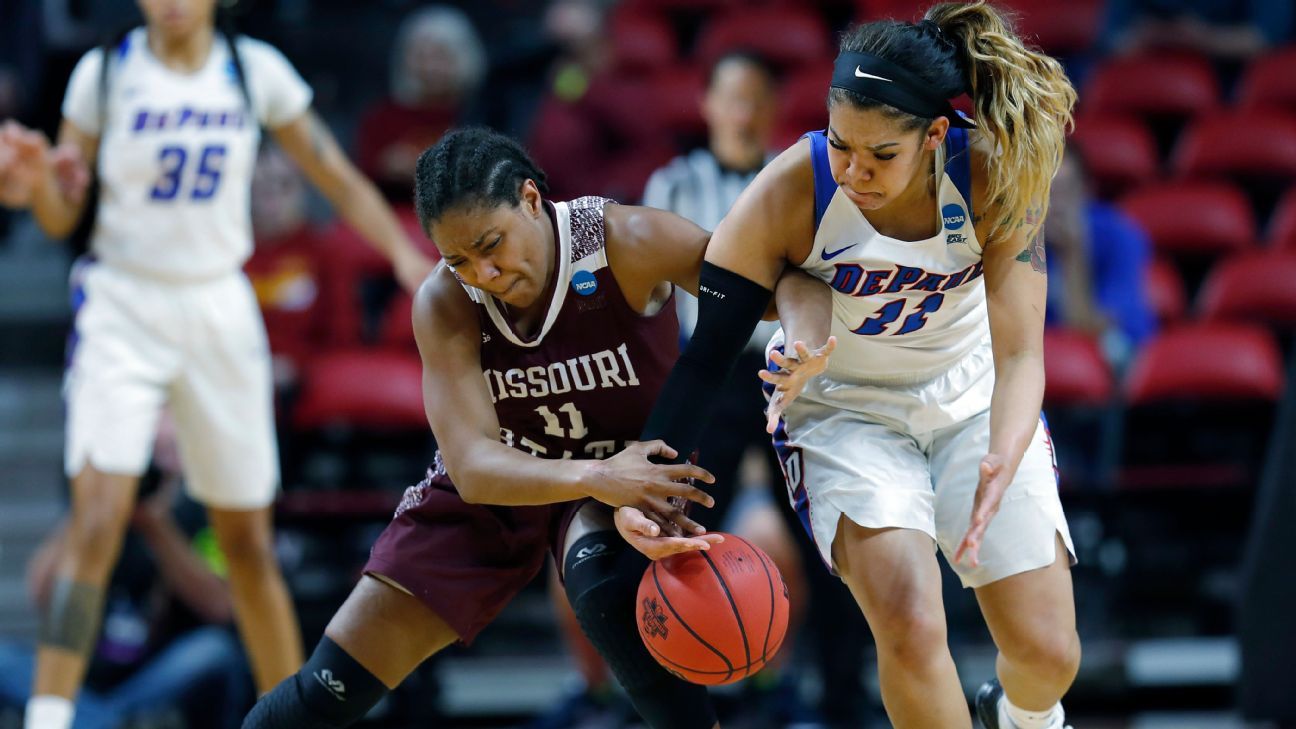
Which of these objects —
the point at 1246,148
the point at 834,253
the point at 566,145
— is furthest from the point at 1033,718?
the point at 1246,148

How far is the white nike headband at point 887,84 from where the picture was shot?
3.23 meters

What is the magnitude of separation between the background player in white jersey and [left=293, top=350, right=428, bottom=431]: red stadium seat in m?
2.91

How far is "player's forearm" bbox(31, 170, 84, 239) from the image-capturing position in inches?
185

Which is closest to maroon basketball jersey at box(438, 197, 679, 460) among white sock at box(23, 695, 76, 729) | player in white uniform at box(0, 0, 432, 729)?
player in white uniform at box(0, 0, 432, 729)

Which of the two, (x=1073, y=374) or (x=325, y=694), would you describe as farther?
(x=1073, y=374)

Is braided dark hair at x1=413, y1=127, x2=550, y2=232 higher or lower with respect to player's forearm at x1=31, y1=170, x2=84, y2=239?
higher

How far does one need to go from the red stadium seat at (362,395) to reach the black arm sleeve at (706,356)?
2995mm

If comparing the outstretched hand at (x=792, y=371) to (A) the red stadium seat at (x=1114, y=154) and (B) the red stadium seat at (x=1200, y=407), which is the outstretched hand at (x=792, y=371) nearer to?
(B) the red stadium seat at (x=1200, y=407)

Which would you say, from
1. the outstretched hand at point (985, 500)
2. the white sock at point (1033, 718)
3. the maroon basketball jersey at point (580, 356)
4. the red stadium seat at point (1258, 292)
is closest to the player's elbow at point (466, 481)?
the maroon basketball jersey at point (580, 356)

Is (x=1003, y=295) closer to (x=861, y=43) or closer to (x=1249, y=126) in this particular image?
(x=861, y=43)

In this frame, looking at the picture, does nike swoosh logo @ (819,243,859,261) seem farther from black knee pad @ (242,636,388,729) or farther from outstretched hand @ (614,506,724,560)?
black knee pad @ (242,636,388,729)

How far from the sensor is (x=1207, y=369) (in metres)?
6.34

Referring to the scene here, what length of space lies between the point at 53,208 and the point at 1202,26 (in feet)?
18.8

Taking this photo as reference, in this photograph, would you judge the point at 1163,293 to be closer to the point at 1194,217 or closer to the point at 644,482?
the point at 1194,217
